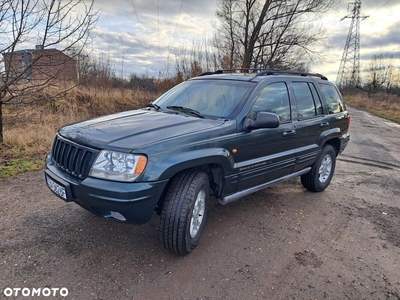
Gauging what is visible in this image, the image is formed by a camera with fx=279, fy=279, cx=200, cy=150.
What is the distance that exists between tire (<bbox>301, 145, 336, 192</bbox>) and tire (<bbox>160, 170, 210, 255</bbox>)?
8.09 ft

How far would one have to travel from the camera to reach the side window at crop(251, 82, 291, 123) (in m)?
3.38

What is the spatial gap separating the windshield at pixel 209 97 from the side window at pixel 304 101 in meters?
0.97

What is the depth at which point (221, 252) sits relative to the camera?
2.86 metres

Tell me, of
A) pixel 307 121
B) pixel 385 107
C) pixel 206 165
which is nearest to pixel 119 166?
pixel 206 165

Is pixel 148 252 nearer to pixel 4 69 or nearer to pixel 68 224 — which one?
pixel 68 224

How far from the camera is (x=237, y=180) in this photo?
123 inches

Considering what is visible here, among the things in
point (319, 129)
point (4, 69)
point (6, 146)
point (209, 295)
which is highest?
point (4, 69)

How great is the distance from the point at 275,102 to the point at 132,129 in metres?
1.93

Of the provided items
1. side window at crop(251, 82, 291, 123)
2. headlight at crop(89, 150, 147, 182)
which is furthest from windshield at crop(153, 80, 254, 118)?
headlight at crop(89, 150, 147, 182)

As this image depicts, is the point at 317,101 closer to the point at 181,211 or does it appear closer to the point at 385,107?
the point at 181,211

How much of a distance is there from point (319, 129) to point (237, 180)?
6.46 feet

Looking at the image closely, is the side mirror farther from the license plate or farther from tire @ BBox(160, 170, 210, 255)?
the license plate

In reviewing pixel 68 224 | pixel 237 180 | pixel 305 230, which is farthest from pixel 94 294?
pixel 305 230

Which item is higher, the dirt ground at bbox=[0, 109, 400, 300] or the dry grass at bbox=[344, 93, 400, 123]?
the dry grass at bbox=[344, 93, 400, 123]
